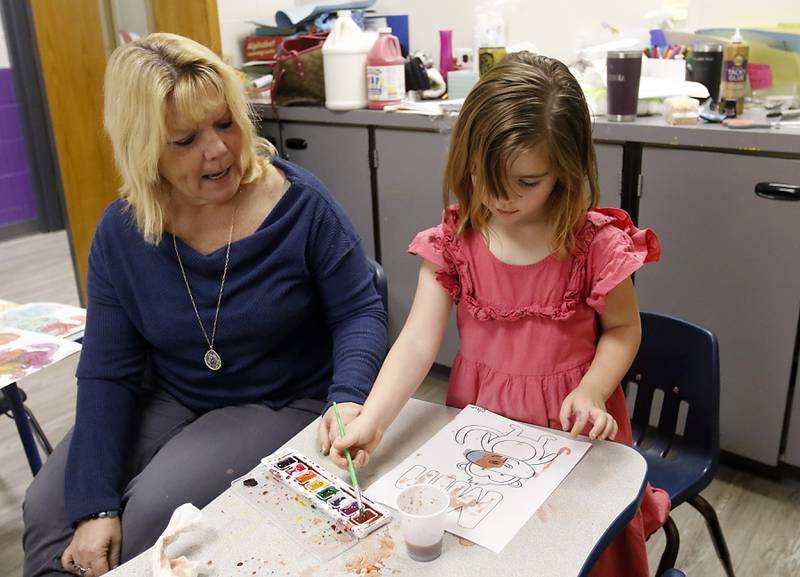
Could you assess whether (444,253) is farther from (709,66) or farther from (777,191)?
(709,66)

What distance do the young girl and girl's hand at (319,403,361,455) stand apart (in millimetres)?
37

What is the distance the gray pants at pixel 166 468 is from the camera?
116 centimetres

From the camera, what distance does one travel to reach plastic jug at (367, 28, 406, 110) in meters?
2.34

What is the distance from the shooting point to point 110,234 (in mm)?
1333

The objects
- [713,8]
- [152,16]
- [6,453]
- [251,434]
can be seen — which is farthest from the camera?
[152,16]

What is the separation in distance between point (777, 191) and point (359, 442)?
3.96 ft

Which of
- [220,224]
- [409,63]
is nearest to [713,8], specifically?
[409,63]

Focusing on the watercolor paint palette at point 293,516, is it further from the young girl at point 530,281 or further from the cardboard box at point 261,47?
the cardboard box at point 261,47

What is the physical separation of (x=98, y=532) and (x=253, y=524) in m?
0.43

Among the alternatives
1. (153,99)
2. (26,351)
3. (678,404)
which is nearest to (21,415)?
(26,351)

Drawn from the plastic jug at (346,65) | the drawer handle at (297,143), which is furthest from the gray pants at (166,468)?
the drawer handle at (297,143)

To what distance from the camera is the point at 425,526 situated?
76 centimetres

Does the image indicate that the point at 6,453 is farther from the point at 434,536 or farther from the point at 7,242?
the point at 7,242

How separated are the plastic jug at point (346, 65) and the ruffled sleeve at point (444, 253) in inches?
53.3
